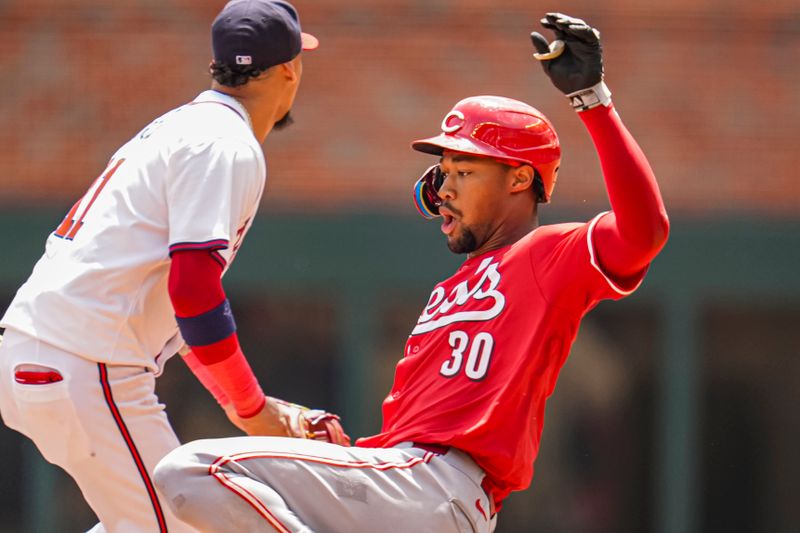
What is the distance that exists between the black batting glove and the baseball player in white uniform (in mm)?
1052

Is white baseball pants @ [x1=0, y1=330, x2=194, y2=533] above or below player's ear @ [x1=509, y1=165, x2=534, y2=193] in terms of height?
below

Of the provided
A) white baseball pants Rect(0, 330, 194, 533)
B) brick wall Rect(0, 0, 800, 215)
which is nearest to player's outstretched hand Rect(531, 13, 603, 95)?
white baseball pants Rect(0, 330, 194, 533)

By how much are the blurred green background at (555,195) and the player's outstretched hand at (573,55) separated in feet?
22.5

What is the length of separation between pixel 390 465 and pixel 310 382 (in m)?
7.06

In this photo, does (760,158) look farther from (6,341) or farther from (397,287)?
(6,341)

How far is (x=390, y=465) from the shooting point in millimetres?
3688

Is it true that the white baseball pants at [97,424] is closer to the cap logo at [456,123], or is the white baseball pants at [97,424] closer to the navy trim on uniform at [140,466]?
the navy trim on uniform at [140,466]

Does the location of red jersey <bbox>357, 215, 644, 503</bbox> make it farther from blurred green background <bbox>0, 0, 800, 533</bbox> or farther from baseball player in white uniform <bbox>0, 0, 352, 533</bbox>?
blurred green background <bbox>0, 0, 800, 533</bbox>

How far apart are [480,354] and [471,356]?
0.09 feet

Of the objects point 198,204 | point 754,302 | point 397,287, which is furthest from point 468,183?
point 754,302

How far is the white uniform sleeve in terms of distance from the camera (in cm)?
392

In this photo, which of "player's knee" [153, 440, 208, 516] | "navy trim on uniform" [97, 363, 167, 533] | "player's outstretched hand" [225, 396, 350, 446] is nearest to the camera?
"player's knee" [153, 440, 208, 516]

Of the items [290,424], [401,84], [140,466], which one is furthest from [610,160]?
[401,84]

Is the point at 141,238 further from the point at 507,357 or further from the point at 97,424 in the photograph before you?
the point at 507,357
